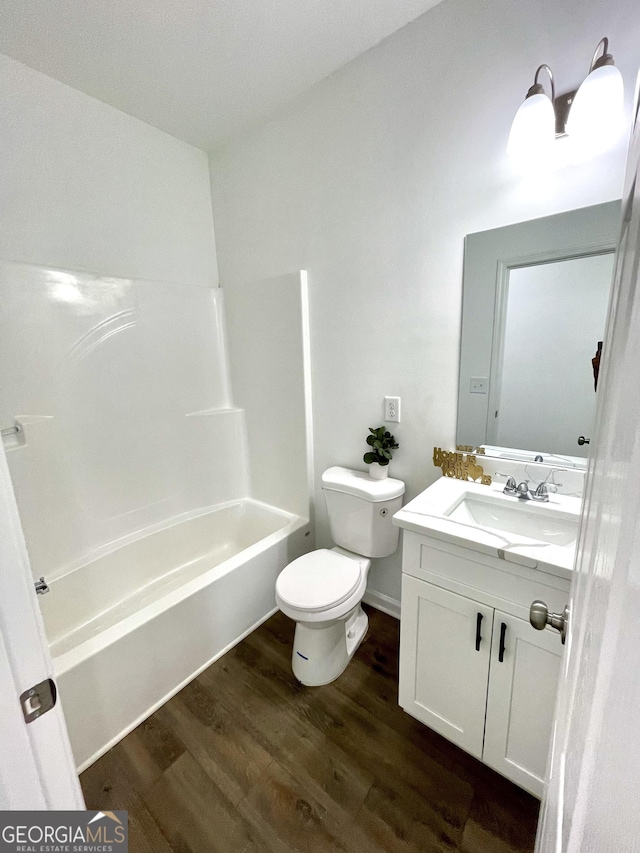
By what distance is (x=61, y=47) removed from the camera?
1.39 m

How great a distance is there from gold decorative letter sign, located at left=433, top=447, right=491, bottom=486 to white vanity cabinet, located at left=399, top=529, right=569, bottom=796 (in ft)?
1.48

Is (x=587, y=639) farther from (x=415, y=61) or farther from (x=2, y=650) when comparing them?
(x=415, y=61)

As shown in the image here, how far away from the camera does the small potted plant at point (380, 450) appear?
1679 millimetres

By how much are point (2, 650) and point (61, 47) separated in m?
2.11

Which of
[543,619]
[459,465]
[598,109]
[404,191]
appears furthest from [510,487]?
[404,191]

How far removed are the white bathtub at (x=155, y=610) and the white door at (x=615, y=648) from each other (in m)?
1.44

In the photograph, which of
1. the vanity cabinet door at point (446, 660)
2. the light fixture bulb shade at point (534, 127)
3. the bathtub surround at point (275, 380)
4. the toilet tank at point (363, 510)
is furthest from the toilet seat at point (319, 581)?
the light fixture bulb shade at point (534, 127)

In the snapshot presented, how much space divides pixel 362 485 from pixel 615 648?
142cm

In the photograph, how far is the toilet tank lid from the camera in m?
1.61

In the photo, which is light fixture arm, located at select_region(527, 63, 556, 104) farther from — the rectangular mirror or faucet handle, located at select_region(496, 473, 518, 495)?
faucet handle, located at select_region(496, 473, 518, 495)

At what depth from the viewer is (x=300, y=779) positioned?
1.19m

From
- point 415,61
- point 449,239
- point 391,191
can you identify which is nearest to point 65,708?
point 449,239

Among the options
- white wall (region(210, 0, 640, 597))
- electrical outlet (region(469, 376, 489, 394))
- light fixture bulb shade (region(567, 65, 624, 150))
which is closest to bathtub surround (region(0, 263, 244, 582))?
white wall (region(210, 0, 640, 597))

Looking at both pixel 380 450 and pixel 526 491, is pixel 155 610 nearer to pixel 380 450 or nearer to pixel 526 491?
pixel 380 450
